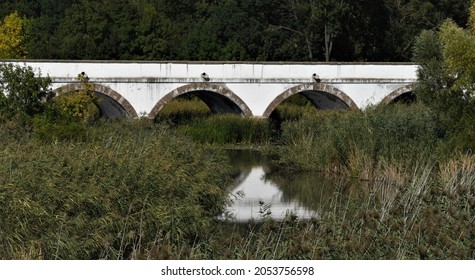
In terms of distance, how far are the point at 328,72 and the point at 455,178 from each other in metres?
19.4

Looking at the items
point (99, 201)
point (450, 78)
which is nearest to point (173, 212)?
point (99, 201)

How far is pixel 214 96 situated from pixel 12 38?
19.2 metres

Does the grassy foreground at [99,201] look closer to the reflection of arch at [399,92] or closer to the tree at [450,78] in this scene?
the tree at [450,78]

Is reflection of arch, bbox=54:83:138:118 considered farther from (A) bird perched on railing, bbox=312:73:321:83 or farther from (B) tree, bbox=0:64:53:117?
(A) bird perched on railing, bbox=312:73:321:83

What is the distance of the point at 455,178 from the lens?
48.4 feet

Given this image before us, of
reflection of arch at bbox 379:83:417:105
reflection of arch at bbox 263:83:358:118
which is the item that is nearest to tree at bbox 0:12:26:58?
reflection of arch at bbox 263:83:358:118

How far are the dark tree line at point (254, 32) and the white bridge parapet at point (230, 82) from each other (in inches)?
420

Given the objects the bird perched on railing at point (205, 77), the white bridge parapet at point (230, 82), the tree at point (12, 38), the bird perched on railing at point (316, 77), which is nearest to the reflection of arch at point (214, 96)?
the white bridge parapet at point (230, 82)

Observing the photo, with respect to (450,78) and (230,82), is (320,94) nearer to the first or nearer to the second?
(230,82)

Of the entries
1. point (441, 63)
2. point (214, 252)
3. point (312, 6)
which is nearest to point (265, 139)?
point (441, 63)

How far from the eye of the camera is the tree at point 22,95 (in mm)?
23609

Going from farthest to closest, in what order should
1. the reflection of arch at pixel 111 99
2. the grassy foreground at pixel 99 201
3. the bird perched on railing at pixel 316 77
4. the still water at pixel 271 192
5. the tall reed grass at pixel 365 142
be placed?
the bird perched on railing at pixel 316 77 → the reflection of arch at pixel 111 99 → the tall reed grass at pixel 365 142 → the still water at pixel 271 192 → the grassy foreground at pixel 99 201

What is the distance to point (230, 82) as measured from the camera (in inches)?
1300

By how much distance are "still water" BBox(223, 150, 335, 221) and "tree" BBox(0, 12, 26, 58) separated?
25.7 m
